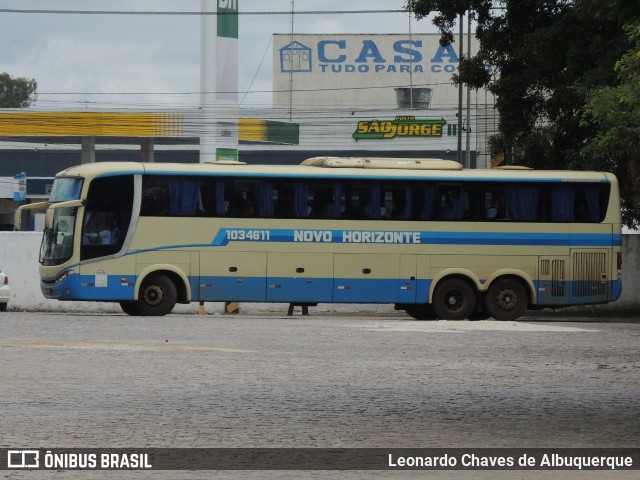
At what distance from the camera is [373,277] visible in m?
30.8

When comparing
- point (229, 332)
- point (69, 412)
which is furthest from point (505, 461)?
point (229, 332)

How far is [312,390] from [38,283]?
2362 cm

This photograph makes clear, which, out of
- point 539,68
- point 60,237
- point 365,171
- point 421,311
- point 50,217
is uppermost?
point 539,68

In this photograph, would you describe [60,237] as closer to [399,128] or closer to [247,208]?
[247,208]

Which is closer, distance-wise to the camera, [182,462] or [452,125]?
[182,462]

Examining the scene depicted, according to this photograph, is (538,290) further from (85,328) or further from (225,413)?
(225,413)

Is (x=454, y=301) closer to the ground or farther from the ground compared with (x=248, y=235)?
closer to the ground

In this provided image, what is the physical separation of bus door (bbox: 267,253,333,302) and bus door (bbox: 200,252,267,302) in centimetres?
22

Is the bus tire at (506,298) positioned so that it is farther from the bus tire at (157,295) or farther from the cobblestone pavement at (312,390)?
the cobblestone pavement at (312,390)

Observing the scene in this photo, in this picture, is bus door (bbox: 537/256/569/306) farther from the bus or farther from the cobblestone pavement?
the cobblestone pavement

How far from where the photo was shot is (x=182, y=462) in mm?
9297

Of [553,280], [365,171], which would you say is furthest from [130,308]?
[553,280]

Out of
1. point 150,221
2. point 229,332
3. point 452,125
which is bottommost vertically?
point 229,332

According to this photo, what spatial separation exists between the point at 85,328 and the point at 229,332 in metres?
2.59
